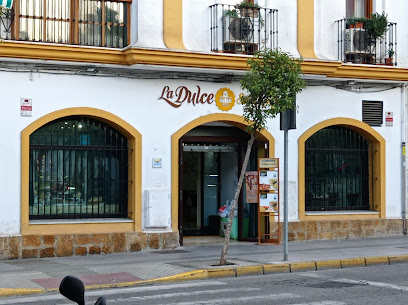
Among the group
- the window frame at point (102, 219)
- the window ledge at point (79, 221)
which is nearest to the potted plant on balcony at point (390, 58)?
the window frame at point (102, 219)

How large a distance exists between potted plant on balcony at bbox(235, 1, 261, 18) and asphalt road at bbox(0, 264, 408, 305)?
6.73 metres

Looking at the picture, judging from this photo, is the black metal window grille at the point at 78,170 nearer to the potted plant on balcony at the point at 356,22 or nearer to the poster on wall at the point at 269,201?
the poster on wall at the point at 269,201

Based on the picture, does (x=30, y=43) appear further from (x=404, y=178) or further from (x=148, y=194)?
(x=404, y=178)

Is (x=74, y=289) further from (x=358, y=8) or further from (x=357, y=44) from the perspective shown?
(x=358, y=8)

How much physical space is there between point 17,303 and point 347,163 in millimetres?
10970

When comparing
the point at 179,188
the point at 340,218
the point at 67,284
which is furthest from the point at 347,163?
the point at 67,284

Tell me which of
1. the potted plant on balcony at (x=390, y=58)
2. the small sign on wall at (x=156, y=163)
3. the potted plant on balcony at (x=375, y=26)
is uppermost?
the potted plant on balcony at (x=375, y=26)

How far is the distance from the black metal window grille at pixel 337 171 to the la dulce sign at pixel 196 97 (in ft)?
8.41

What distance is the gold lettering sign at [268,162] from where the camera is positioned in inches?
645

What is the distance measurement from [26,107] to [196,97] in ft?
12.7

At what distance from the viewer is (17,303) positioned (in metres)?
9.80

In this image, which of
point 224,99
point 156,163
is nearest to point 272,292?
point 156,163

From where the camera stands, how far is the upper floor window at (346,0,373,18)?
730 inches

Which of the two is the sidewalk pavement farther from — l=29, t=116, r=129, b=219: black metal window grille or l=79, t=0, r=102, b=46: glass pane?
l=79, t=0, r=102, b=46: glass pane
